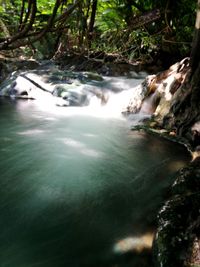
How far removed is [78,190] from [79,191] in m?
0.03

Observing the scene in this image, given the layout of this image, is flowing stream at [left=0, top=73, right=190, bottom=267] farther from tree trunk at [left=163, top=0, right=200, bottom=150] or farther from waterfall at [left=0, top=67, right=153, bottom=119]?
waterfall at [left=0, top=67, right=153, bottom=119]

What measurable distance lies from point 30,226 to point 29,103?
7.56m

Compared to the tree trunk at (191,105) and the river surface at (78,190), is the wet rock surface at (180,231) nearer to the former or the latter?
the river surface at (78,190)

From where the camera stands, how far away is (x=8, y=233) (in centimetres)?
295

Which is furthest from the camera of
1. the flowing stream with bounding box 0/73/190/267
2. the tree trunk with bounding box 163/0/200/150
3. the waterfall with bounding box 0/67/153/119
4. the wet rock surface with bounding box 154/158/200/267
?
the waterfall with bounding box 0/67/153/119

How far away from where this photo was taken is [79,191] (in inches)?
A: 151

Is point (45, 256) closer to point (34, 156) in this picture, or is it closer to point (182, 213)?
point (182, 213)

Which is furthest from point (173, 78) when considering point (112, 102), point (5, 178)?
point (5, 178)

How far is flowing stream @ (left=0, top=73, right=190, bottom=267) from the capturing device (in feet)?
9.05

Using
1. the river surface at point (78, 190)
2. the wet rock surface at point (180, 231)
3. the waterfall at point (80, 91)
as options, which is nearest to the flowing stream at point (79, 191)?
the river surface at point (78, 190)

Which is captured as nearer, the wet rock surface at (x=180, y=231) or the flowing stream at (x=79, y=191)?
the wet rock surface at (x=180, y=231)

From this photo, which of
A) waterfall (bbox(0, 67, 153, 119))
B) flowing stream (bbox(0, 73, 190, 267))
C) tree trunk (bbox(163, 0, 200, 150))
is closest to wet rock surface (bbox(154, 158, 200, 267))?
flowing stream (bbox(0, 73, 190, 267))

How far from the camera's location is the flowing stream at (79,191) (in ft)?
9.05

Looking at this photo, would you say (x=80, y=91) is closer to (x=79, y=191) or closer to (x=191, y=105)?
(x=191, y=105)
